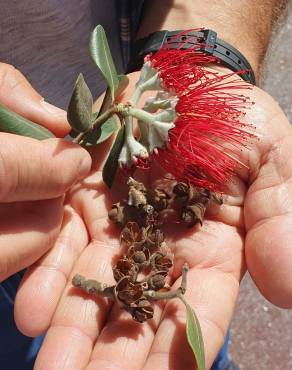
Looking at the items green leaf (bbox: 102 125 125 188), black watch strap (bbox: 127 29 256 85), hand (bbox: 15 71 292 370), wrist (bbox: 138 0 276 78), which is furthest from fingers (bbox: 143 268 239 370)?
wrist (bbox: 138 0 276 78)

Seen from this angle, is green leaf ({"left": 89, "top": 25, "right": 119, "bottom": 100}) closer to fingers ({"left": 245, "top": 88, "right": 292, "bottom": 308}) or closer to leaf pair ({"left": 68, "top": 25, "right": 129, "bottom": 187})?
leaf pair ({"left": 68, "top": 25, "right": 129, "bottom": 187})

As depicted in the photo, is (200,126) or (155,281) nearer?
(155,281)

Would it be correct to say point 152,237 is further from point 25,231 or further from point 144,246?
point 25,231

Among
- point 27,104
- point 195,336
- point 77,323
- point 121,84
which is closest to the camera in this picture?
point 195,336

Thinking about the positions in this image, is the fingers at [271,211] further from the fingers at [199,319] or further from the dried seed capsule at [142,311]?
the dried seed capsule at [142,311]

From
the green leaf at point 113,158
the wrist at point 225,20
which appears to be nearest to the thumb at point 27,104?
the green leaf at point 113,158

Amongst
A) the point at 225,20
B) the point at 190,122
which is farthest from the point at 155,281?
the point at 225,20
